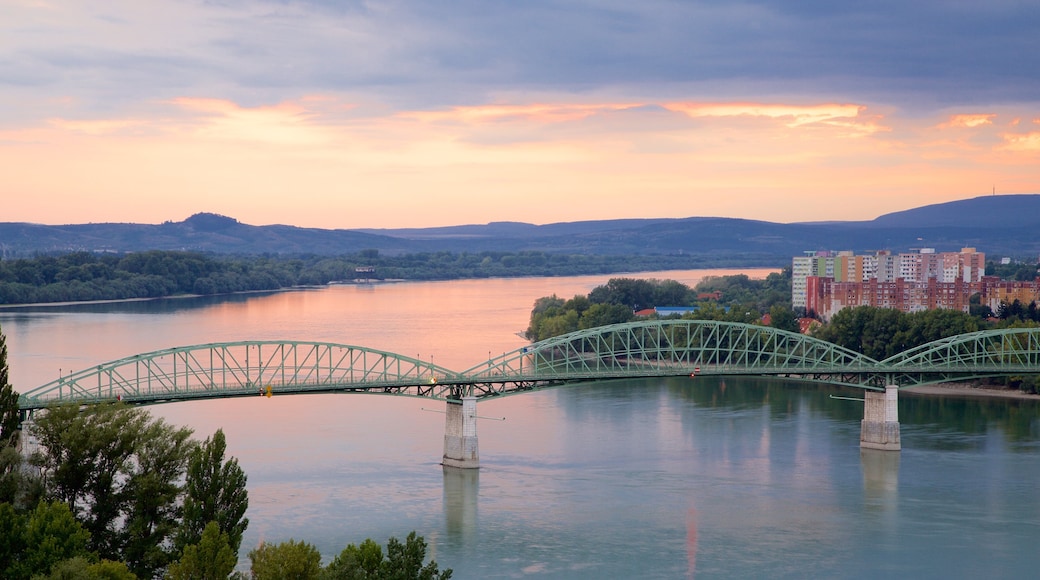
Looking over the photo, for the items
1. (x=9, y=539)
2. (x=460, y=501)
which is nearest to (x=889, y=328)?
(x=460, y=501)

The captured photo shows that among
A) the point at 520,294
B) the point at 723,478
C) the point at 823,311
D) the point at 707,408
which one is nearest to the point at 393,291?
the point at 520,294

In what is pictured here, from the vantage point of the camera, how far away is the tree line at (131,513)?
1830cm

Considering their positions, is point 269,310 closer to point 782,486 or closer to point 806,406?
point 806,406

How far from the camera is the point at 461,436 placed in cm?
3631

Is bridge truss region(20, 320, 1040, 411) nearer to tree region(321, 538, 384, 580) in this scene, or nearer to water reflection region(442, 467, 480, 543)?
water reflection region(442, 467, 480, 543)

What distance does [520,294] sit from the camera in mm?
126438

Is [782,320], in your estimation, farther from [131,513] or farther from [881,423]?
[131,513]

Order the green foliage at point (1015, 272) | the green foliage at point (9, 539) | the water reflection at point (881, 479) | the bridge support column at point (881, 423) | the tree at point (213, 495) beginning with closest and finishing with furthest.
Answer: the green foliage at point (9, 539) → the tree at point (213, 495) → the water reflection at point (881, 479) → the bridge support column at point (881, 423) → the green foliage at point (1015, 272)

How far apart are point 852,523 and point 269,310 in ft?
232

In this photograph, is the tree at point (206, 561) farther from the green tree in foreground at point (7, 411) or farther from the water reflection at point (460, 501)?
the water reflection at point (460, 501)

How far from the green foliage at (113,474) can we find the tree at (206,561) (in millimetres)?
3022

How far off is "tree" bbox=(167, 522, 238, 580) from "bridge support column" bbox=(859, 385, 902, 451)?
2587cm

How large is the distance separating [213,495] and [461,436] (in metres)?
15.2

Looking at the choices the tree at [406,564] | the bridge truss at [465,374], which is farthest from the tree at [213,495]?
the bridge truss at [465,374]
